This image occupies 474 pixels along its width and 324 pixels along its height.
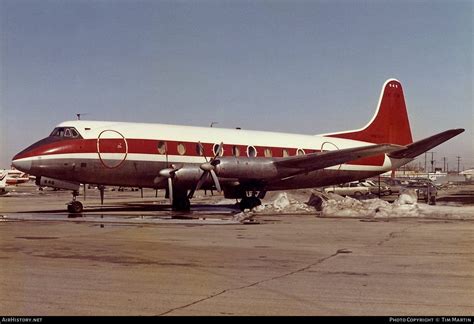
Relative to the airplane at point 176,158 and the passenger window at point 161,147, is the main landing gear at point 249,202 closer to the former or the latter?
the airplane at point 176,158

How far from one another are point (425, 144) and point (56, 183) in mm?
20115

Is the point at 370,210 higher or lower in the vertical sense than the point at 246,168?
lower

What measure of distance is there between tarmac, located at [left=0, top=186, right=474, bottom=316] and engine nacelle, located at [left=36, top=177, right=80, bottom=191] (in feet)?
25.3

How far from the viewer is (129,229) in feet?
56.7

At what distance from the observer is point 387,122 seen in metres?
36.2

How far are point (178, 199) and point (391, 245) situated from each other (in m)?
16.1

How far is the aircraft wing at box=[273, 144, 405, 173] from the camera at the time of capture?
2650cm

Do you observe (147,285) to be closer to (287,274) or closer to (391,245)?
(287,274)

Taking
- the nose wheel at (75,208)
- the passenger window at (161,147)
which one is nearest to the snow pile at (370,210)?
the passenger window at (161,147)

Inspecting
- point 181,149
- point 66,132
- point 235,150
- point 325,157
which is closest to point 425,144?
point 325,157

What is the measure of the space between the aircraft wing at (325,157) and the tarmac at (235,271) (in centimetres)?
955

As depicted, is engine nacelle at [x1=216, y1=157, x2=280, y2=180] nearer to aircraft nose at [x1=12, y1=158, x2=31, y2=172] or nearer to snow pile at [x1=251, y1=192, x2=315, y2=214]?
snow pile at [x1=251, y1=192, x2=315, y2=214]

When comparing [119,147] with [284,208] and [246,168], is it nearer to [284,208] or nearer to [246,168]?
[246,168]

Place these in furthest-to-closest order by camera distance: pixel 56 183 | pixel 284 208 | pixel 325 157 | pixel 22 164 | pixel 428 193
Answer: pixel 428 193 < pixel 284 208 < pixel 325 157 < pixel 56 183 < pixel 22 164
